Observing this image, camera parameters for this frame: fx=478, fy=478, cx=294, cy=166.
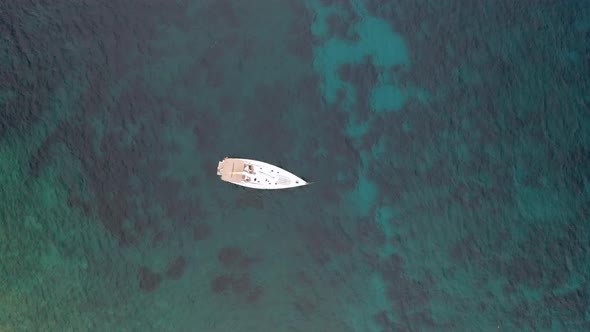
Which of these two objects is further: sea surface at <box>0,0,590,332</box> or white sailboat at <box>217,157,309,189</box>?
white sailboat at <box>217,157,309,189</box>

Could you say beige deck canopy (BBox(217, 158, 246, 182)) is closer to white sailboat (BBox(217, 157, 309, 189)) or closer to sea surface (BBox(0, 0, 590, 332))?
white sailboat (BBox(217, 157, 309, 189))

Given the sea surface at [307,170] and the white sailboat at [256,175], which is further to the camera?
the white sailboat at [256,175]

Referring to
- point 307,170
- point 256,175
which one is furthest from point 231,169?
point 307,170

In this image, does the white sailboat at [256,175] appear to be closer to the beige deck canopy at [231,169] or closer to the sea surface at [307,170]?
the beige deck canopy at [231,169]

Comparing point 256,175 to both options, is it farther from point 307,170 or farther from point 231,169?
point 307,170

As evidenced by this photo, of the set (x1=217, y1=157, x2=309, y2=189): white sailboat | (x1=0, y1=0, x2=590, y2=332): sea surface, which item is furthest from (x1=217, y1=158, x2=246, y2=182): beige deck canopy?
(x1=0, y1=0, x2=590, y2=332): sea surface

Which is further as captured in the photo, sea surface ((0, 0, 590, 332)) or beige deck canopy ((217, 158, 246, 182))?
beige deck canopy ((217, 158, 246, 182))

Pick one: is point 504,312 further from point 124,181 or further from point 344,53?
point 124,181

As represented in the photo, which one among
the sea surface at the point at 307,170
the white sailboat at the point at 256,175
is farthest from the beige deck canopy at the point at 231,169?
the sea surface at the point at 307,170
